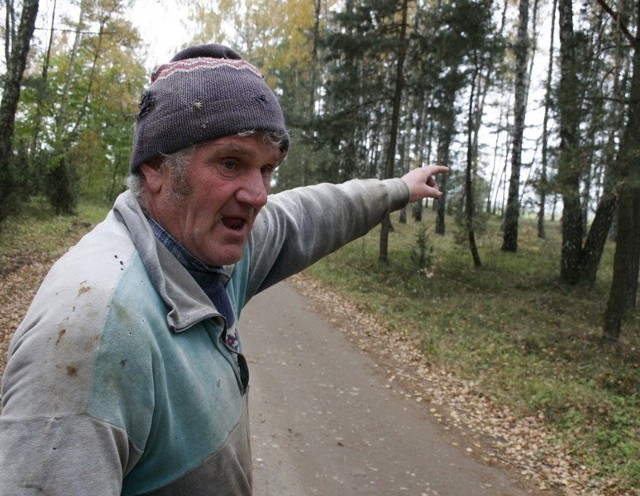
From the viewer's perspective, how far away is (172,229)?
1551 millimetres

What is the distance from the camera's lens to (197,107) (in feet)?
4.84

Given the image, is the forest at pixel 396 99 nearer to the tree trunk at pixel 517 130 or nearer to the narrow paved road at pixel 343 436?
the tree trunk at pixel 517 130

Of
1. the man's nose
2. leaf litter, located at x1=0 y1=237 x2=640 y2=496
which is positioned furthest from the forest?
the man's nose

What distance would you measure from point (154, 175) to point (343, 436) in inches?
190

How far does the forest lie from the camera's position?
923 centimetres

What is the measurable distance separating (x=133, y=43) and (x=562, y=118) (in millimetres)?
21297

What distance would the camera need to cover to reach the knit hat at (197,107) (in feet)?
4.86

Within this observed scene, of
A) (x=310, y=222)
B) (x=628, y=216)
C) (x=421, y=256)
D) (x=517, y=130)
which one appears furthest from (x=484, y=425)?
(x=517, y=130)

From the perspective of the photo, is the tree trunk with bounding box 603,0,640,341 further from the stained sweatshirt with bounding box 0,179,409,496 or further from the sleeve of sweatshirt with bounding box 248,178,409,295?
the stained sweatshirt with bounding box 0,179,409,496

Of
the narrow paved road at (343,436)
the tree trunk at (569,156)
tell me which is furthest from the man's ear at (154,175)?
the tree trunk at (569,156)

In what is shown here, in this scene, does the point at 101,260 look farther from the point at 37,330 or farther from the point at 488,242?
the point at 488,242

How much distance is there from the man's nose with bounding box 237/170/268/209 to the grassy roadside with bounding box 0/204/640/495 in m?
5.23

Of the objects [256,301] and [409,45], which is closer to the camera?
[256,301]

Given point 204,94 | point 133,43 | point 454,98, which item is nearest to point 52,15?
point 133,43
